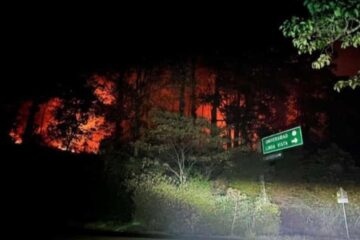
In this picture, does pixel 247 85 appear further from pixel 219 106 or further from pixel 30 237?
pixel 30 237

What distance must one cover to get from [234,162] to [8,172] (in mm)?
13883

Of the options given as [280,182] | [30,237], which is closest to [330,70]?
[280,182]

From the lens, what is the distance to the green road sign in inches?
613

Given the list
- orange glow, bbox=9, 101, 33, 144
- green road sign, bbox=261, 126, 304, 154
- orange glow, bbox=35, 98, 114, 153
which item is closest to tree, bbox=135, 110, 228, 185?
green road sign, bbox=261, 126, 304, 154

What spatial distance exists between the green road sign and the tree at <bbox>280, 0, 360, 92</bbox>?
8.36m

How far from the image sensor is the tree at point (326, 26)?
6.10 metres

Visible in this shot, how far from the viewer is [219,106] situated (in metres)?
29.8

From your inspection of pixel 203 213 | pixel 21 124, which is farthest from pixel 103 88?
pixel 203 213

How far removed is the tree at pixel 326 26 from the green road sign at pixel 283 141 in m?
8.36

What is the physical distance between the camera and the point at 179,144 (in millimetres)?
21422

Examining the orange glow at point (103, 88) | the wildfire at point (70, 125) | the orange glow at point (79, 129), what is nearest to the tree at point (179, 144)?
the orange glow at point (103, 88)

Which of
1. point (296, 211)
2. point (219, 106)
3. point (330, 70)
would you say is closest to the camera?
point (296, 211)

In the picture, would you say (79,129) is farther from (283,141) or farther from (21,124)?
(283,141)

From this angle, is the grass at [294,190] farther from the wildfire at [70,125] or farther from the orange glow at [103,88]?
the wildfire at [70,125]
